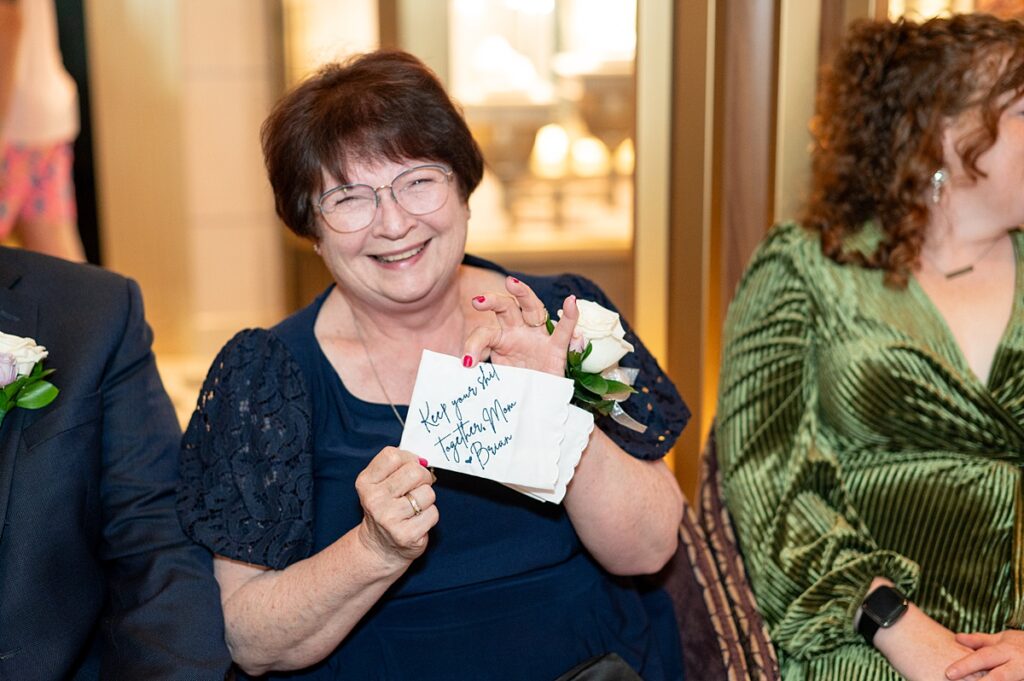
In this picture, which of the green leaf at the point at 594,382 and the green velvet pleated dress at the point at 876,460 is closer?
the green leaf at the point at 594,382

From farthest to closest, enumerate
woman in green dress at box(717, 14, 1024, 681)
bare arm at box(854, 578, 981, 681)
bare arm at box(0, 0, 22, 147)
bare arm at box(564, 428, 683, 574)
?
bare arm at box(0, 0, 22, 147)
woman in green dress at box(717, 14, 1024, 681)
bare arm at box(854, 578, 981, 681)
bare arm at box(564, 428, 683, 574)

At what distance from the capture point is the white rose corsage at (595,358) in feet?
4.67

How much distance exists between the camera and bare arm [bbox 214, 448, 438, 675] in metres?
1.36

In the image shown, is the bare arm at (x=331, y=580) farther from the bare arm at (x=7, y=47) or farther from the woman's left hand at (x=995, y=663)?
the bare arm at (x=7, y=47)

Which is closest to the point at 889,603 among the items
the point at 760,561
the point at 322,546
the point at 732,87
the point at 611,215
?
the point at 760,561

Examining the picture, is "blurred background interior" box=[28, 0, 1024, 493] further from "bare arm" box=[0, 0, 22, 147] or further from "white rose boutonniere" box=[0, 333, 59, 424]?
"white rose boutonniere" box=[0, 333, 59, 424]

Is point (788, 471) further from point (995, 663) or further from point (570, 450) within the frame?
point (570, 450)

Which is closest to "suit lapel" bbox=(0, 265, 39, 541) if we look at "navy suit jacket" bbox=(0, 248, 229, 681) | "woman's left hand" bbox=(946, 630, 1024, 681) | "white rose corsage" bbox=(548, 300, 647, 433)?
"navy suit jacket" bbox=(0, 248, 229, 681)

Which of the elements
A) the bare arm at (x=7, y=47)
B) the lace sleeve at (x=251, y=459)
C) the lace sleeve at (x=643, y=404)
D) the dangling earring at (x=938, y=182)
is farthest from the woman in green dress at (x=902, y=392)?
the bare arm at (x=7, y=47)

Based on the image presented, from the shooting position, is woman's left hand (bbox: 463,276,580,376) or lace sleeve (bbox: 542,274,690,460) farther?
lace sleeve (bbox: 542,274,690,460)

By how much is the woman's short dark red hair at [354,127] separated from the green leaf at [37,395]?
1.39 ft

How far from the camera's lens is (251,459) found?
5.22ft

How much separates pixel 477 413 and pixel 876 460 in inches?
34.2

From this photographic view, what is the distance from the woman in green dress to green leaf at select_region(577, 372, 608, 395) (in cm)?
59
